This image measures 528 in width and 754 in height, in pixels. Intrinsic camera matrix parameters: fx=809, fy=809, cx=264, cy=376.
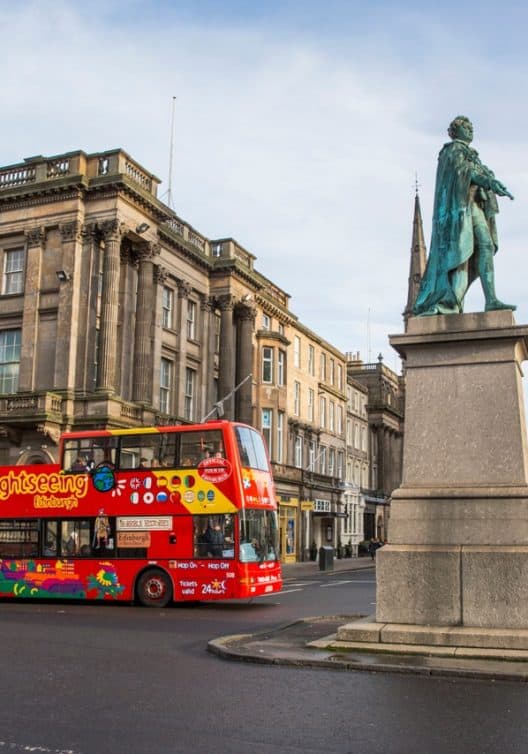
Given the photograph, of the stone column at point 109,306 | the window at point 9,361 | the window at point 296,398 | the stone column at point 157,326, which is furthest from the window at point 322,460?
the window at point 9,361

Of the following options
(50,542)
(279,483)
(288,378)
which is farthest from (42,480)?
(288,378)

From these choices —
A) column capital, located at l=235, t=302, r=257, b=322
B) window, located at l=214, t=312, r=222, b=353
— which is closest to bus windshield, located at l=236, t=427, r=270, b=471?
window, located at l=214, t=312, r=222, b=353

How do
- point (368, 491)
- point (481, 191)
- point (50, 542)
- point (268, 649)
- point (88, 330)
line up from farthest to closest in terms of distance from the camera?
point (368, 491)
point (88, 330)
point (50, 542)
point (481, 191)
point (268, 649)

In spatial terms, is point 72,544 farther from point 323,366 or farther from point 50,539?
point 323,366

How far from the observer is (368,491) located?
75.7 meters

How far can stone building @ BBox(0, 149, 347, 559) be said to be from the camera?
34094 millimetres

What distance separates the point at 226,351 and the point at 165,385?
5.63m

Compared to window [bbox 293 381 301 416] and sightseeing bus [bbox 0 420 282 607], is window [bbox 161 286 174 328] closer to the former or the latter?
window [bbox 293 381 301 416]

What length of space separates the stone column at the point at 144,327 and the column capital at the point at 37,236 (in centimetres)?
442

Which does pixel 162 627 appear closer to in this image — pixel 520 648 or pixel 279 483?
pixel 520 648

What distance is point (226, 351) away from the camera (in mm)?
44875

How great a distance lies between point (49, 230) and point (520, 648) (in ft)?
102

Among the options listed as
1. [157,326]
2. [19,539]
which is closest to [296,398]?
[157,326]

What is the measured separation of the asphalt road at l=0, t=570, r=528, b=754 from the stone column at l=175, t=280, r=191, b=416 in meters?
29.3
